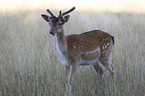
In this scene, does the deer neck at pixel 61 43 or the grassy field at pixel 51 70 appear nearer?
the grassy field at pixel 51 70

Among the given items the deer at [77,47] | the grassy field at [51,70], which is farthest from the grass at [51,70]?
the deer at [77,47]

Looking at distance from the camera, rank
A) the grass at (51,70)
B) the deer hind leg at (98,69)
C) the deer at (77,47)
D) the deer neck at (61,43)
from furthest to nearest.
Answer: the deer hind leg at (98,69), the deer neck at (61,43), the deer at (77,47), the grass at (51,70)

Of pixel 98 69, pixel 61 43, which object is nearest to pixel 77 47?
pixel 61 43

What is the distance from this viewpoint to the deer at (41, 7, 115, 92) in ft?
15.2

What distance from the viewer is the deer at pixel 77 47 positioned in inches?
183

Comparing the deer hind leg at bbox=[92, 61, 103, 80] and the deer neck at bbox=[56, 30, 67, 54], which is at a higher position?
the deer neck at bbox=[56, 30, 67, 54]

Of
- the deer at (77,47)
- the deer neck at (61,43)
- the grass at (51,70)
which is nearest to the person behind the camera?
the grass at (51,70)

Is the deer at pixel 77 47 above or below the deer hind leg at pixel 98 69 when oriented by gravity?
above

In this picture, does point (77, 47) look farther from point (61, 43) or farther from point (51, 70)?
point (51, 70)

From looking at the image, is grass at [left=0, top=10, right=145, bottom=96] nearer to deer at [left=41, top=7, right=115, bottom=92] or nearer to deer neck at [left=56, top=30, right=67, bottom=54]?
deer at [left=41, top=7, right=115, bottom=92]

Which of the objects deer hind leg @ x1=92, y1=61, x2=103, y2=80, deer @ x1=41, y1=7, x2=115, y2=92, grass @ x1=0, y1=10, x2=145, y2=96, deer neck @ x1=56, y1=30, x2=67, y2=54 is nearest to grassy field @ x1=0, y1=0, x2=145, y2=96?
grass @ x1=0, y1=10, x2=145, y2=96

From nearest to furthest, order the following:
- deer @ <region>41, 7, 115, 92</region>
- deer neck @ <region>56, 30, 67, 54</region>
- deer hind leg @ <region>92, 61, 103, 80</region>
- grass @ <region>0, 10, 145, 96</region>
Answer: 1. grass @ <region>0, 10, 145, 96</region>
2. deer @ <region>41, 7, 115, 92</region>
3. deer neck @ <region>56, 30, 67, 54</region>
4. deer hind leg @ <region>92, 61, 103, 80</region>

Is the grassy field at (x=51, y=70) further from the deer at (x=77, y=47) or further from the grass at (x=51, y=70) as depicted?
the deer at (x=77, y=47)

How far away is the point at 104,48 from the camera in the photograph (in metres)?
5.28
